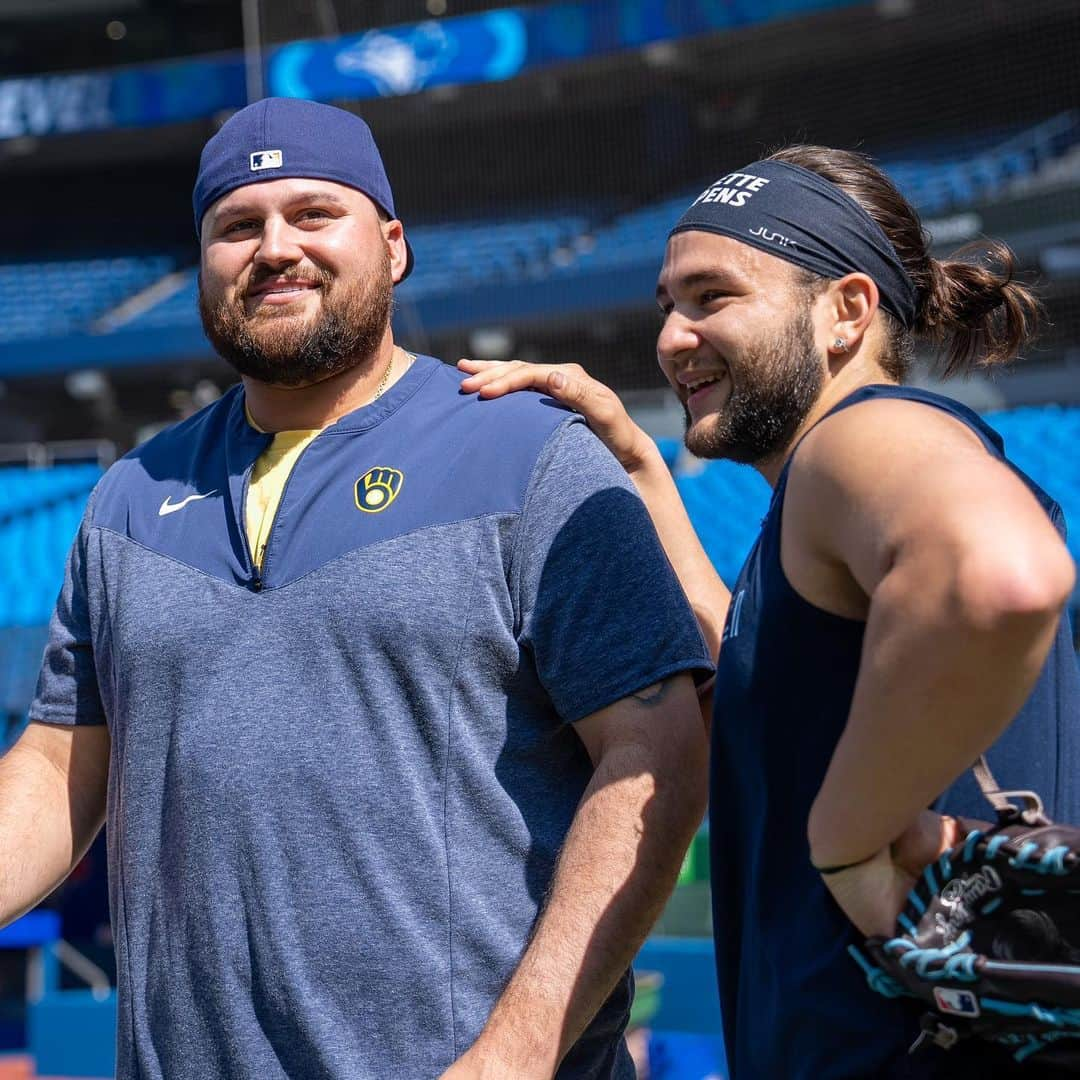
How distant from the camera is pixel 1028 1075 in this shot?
1.32 metres

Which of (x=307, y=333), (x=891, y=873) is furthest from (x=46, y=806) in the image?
(x=891, y=873)

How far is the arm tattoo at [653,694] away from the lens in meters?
1.76

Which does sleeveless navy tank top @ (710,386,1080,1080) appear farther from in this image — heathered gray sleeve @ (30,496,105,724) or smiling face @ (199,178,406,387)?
heathered gray sleeve @ (30,496,105,724)

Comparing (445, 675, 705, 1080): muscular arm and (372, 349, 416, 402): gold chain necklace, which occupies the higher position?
(372, 349, 416, 402): gold chain necklace

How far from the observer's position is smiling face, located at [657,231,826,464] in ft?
5.81

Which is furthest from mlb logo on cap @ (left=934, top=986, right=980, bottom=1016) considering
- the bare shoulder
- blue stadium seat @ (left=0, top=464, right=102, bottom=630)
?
blue stadium seat @ (left=0, top=464, right=102, bottom=630)

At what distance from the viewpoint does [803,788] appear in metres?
1.48

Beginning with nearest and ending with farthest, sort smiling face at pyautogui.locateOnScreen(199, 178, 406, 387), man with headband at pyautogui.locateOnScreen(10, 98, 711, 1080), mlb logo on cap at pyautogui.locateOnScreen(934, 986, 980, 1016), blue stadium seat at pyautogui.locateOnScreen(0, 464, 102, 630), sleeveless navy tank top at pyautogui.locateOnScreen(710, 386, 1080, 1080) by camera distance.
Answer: mlb logo on cap at pyautogui.locateOnScreen(934, 986, 980, 1016)
sleeveless navy tank top at pyautogui.locateOnScreen(710, 386, 1080, 1080)
man with headband at pyautogui.locateOnScreen(10, 98, 711, 1080)
smiling face at pyautogui.locateOnScreen(199, 178, 406, 387)
blue stadium seat at pyautogui.locateOnScreen(0, 464, 102, 630)

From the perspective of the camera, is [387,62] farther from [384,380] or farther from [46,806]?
[46,806]

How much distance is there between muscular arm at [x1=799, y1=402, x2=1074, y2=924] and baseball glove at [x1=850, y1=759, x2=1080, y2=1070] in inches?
2.8

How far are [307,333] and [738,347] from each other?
1.99ft

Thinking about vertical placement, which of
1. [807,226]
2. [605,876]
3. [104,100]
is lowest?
[104,100]

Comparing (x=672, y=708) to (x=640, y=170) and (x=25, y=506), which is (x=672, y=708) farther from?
(x=640, y=170)

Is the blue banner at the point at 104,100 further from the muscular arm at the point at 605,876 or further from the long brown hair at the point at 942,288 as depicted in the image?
the muscular arm at the point at 605,876
